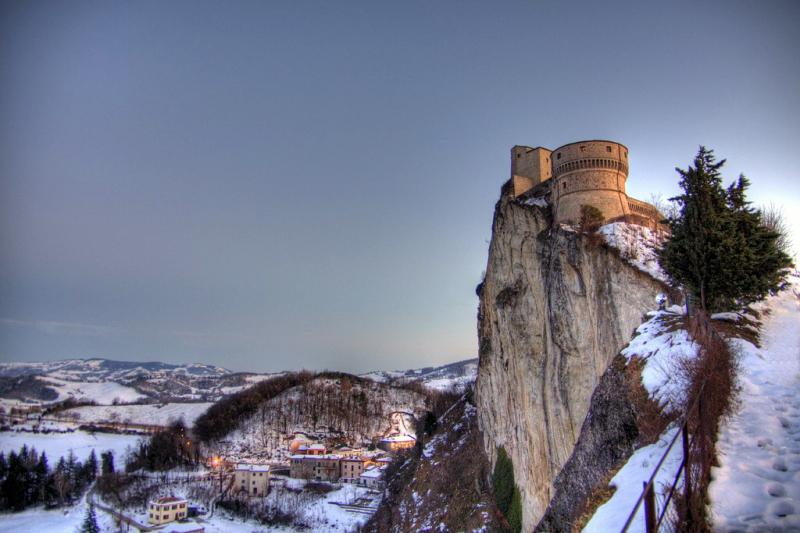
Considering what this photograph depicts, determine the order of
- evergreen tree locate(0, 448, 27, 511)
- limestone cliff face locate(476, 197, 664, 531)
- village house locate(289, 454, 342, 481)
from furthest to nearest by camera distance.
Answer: village house locate(289, 454, 342, 481) < evergreen tree locate(0, 448, 27, 511) < limestone cliff face locate(476, 197, 664, 531)

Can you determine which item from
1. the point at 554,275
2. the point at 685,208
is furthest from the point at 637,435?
Answer: the point at 554,275

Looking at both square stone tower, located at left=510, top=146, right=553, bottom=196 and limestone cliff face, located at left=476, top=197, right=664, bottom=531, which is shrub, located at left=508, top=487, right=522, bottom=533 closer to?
limestone cliff face, located at left=476, top=197, right=664, bottom=531

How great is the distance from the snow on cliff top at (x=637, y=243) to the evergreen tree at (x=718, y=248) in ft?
24.7

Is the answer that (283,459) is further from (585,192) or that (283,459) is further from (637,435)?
(637,435)

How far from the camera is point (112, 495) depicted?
81.4 m

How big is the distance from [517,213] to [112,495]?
83942 millimetres

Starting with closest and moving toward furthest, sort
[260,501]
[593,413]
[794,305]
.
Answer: [593,413] < [794,305] < [260,501]

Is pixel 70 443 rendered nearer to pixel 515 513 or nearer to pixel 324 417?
pixel 324 417

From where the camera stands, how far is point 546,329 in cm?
3005

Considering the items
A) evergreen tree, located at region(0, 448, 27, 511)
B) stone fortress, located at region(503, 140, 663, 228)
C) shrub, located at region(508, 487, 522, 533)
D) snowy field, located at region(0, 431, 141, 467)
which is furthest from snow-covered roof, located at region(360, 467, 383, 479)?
stone fortress, located at region(503, 140, 663, 228)

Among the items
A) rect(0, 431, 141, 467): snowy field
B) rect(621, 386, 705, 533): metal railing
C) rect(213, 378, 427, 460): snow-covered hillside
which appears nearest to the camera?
rect(621, 386, 705, 533): metal railing

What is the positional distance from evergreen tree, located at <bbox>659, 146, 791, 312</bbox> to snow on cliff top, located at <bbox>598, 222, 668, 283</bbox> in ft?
24.7

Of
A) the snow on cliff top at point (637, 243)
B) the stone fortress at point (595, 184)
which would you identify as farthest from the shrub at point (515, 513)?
the stone fortress at point (595, 184)

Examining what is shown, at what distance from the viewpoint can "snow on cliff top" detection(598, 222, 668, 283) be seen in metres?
22.7
